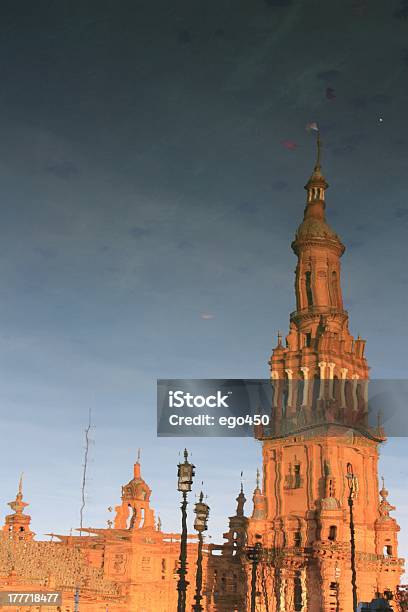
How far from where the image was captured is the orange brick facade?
7606 centimetres

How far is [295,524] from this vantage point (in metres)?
81.3

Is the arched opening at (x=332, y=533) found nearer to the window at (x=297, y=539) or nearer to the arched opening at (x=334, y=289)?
the window at (x=297, y=539)

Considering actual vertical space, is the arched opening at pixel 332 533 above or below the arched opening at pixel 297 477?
below

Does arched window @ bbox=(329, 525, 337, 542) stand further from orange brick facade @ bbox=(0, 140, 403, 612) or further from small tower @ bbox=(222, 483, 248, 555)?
small tower @ bbox=(222, 483, 248, 555)

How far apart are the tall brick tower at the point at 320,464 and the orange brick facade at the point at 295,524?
4.6 inches

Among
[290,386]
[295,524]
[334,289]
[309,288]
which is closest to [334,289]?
[334,289]

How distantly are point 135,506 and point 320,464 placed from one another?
68.5 ft

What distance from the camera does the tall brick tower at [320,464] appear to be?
7750 centimetres

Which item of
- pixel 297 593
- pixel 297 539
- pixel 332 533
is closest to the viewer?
pixel 332 533

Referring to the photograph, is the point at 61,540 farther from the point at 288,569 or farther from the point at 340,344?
the point at 340,344

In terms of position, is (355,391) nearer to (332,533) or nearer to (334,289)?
(334,289)

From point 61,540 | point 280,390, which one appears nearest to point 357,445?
point 280,390

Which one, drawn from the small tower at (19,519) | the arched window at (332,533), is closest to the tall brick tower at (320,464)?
the arched window at (332,533)

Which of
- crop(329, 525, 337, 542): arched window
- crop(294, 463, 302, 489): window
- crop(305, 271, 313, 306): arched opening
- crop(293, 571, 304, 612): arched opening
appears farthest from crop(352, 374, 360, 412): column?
crop(293, 571, 304, 612): arched opening
